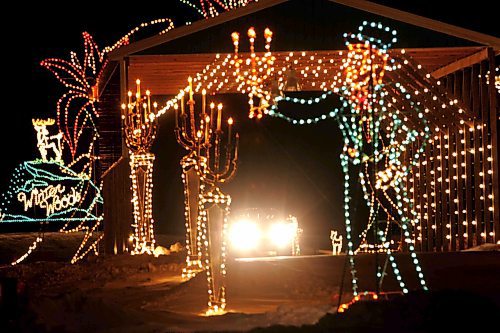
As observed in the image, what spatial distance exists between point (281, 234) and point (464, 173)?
427 cm

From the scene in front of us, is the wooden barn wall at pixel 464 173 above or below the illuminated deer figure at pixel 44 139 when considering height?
below

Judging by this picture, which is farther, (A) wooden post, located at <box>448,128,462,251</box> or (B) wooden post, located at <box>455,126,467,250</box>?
(A) wooden post, located at <box>448,128,462,251</box>

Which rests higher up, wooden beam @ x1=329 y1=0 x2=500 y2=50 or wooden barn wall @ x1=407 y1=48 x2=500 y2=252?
wooden beam @ x1=329 y1=0 x2=500 y2=50

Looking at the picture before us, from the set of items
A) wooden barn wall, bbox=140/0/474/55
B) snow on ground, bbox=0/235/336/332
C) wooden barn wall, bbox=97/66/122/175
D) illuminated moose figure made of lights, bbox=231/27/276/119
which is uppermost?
wooden barn wall, bbox=140/0/474/55

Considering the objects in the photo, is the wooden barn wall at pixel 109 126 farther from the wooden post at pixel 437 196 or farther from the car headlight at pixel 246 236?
the wooden post at pixel 437 196

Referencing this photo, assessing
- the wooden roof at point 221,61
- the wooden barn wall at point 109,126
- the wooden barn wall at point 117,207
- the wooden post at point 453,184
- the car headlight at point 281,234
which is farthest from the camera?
the car headlight at point 281,234

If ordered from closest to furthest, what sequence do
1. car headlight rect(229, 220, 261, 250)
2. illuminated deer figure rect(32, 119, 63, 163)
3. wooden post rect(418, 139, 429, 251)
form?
1. car headlight rect(229, 220, 261, 250)
2. wooden post rect(418, 139, 429, 251)
3. illuminated deer figure rect(32, 119, 63, 163)

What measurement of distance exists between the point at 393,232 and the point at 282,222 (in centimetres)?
708

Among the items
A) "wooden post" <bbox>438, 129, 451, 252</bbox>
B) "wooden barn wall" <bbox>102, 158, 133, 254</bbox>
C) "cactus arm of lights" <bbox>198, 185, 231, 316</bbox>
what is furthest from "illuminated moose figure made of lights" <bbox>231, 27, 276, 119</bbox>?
"cactus arm of lights" <bbox>198, 185, 231, 316</bbox>

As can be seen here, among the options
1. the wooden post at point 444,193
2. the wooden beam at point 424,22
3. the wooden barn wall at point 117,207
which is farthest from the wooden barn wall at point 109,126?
the wooden post at point 444,193

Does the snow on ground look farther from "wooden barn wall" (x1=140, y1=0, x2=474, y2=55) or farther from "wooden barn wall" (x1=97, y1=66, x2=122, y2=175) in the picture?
"wooden barn wall" (x1=140, y1=0, x2=474, y2=55)

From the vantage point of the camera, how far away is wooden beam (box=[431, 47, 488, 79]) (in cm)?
1800

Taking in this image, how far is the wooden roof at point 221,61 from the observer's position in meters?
18.0

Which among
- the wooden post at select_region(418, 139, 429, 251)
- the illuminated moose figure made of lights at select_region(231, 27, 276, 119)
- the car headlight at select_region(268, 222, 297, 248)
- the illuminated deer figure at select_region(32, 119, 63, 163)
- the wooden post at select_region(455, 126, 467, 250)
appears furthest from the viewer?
the illuminated deer figure at select_region(32, 119, 63, 163)
